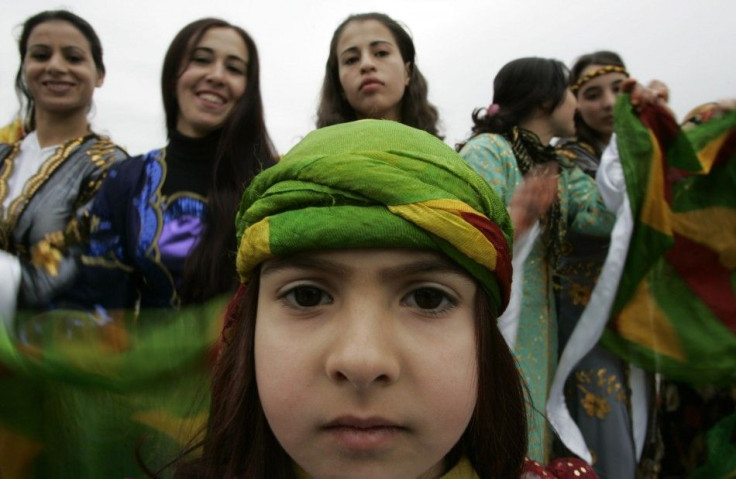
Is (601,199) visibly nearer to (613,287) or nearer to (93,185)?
(613,287)

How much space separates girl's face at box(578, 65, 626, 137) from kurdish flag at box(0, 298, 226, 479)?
2.59 m

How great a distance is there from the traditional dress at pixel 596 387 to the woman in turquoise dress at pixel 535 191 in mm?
142

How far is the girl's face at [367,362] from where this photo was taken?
2.91 feet

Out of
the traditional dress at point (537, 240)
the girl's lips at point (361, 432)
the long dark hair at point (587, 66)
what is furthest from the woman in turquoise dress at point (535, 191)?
the girl's lips at point (361, 432)

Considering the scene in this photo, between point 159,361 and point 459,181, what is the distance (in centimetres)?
55

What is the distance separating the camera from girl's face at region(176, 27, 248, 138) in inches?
87.1

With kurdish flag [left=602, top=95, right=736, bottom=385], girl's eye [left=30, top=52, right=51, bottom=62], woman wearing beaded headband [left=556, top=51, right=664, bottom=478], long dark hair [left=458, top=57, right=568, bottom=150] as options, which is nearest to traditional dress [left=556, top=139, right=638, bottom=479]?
woman wearing beaded headband [left=556, top=51, right=664, bottom=478]

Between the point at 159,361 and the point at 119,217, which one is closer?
the point at 159,361

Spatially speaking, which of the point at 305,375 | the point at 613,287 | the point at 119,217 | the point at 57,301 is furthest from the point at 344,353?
the point at 613,287

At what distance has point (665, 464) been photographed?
104 inches

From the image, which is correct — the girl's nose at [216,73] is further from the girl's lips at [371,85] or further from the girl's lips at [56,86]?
the girl's lips at [56,86]

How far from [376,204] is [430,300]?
164 mm

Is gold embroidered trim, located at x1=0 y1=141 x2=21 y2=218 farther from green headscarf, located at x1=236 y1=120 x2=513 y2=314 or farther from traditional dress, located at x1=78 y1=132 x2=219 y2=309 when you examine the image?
green headscarf, located at x1=236 y1=120 x2=513 y2=314

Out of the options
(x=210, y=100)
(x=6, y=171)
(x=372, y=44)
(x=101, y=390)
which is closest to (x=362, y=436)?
(x=101, y=390)
